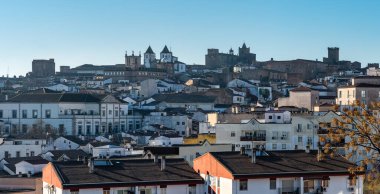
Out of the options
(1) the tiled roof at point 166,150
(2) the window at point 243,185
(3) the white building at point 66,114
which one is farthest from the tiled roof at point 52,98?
(2) the window at point 243,185

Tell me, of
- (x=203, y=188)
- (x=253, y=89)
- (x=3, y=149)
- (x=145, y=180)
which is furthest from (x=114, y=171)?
(x=253, y=89)

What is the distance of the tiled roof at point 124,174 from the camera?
26.6m

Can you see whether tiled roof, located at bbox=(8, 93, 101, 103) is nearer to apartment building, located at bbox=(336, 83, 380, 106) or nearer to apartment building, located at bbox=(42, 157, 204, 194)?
apartment building, located at bbox=(336, 83, 380, 106)

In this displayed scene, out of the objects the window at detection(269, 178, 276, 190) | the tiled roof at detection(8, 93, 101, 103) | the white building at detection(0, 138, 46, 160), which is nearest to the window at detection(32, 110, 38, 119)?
the tiled roof at detection(8, 93, 101, 103)

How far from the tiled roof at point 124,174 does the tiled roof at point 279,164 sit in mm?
1569

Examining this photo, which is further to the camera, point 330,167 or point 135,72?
point 135,72

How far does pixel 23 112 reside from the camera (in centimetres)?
7662

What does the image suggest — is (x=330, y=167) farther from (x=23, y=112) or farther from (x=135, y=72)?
(x=135, y=72)

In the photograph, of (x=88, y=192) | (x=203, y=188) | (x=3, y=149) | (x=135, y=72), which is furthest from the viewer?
(x=135, y=72)

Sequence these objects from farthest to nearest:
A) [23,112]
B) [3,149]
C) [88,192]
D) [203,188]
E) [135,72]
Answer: [135,72] < [23,112] < [3,149] < [203,188] < [88,192]

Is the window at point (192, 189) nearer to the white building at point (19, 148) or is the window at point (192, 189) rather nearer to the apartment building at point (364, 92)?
the white building at point (19, 148)

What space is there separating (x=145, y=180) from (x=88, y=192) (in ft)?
7.64

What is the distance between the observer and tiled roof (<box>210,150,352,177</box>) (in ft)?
91.9

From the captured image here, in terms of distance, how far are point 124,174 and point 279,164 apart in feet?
20.8
